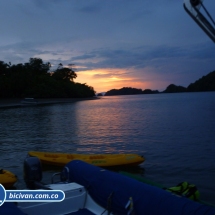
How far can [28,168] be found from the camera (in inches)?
250

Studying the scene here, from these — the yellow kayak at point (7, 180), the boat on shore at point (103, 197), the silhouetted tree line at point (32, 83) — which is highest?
the silhouetted tree line at point (32, 83)

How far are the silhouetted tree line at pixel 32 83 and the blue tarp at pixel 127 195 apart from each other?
81.9 metres

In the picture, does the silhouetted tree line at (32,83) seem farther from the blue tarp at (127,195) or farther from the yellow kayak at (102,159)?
the blue tarp at (127,195)

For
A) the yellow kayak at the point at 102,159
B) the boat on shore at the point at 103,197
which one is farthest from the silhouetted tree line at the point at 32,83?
the boat on shore at the point at 103,197

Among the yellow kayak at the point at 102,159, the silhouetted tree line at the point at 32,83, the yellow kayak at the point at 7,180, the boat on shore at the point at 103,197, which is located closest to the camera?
the boat on shore at the point at 103,197

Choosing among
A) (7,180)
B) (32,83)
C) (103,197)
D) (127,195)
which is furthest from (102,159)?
(32,83)

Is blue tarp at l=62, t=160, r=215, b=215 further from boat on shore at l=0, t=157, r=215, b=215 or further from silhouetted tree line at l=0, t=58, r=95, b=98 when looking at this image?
silhouetted tree line at l=0, t=58, r=95, b=98

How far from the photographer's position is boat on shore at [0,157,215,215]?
4469 millimetres

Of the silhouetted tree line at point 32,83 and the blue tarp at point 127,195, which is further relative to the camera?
the silhouetted tree line at point 32,83

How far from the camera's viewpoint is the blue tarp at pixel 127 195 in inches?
171

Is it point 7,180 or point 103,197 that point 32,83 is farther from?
point 103,197

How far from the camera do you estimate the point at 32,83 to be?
323 feet

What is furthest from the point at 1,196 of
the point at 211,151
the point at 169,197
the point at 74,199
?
the point at 211,151

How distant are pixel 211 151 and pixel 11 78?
80525 mm
